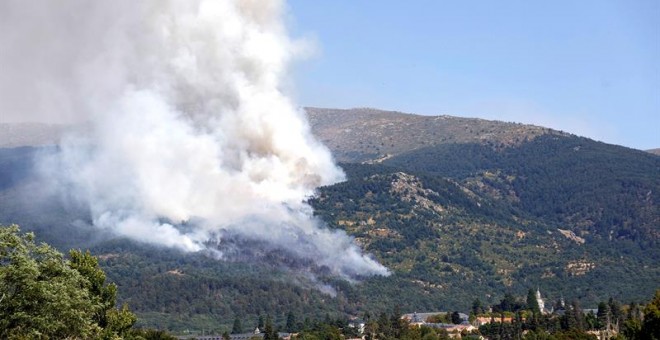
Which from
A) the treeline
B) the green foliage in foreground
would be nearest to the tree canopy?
the green foliage in foreground

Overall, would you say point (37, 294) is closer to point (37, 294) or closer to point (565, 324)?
point (37, 294)

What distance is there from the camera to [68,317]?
6400 centimetres

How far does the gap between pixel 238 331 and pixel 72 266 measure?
100m

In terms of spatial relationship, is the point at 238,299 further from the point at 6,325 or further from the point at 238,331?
the point at 6,325

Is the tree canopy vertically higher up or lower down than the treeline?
lower down

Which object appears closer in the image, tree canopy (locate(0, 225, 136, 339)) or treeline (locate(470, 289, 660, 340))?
tree canopy (locate(0, 225, 136, 339))

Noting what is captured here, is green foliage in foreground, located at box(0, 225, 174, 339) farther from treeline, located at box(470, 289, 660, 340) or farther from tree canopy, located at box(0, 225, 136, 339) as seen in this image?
treeline, located at box(470, 289, 660, 340)

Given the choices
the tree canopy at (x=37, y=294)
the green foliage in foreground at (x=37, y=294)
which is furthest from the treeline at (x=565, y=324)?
the green foliage in foreground at (x=37, y=294)

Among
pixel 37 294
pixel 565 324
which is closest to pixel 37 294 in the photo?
pixel 37 294

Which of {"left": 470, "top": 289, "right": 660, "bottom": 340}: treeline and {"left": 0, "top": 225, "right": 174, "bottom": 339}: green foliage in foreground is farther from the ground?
{"left": 470, "top": 289, "right": 660, "bottom": 340}: treeline

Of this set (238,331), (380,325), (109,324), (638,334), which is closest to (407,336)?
(380,325)

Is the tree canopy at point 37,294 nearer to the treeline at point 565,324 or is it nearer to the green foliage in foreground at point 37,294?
the green foliage in foreground at point 37,294

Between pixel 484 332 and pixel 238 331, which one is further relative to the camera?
pixel 238 331

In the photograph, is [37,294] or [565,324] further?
[565,324]
